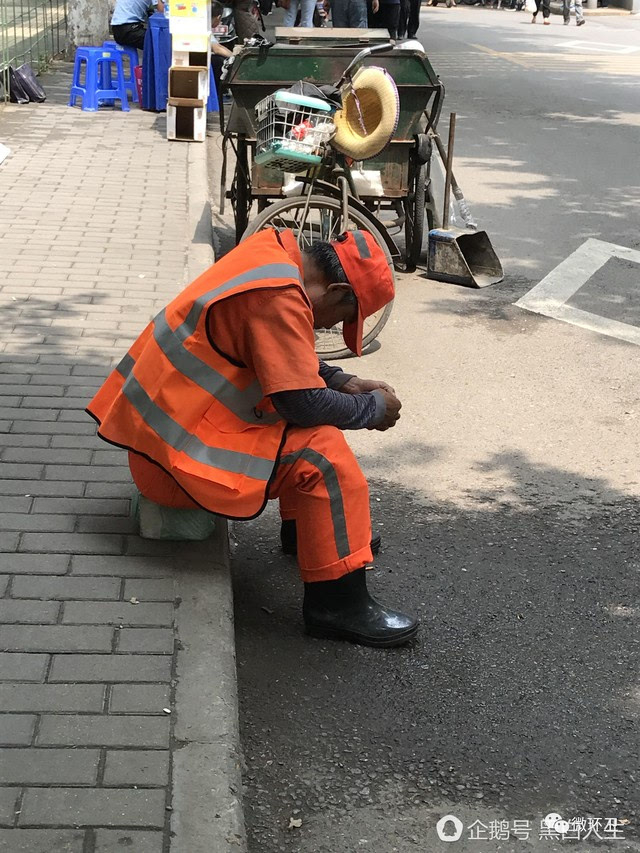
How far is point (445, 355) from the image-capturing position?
244 inches

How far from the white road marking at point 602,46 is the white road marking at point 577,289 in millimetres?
15443

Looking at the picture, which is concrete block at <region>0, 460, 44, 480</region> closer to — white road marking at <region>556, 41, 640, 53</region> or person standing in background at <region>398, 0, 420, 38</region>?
person standing in background at <region>398, 0, 420, 38</region>

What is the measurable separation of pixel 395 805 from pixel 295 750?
1.11 ft

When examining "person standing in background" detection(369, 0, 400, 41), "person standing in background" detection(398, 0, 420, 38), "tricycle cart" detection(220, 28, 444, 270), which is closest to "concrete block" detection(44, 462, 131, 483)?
"tricycle cart" detection(220, 28, 444, 270)

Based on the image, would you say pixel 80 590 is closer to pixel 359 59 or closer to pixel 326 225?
pixel 326 225

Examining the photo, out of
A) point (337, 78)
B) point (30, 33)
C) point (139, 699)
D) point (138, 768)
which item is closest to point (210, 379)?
point (139, 699)

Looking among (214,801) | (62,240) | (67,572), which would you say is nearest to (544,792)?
(214,801)

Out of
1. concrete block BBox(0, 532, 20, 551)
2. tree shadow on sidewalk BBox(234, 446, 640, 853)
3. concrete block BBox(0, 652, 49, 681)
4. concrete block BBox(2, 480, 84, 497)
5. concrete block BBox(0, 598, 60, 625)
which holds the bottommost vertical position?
tree shadow on sidewalk BBox(234, 446, 640, 853)

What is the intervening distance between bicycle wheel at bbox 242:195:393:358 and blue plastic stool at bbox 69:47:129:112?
7131 millimetres

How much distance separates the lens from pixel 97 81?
12773mm

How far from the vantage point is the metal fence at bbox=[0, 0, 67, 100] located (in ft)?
42.6

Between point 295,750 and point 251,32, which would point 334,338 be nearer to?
point 295,750

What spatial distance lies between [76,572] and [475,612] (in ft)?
4.22

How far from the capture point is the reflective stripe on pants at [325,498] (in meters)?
3.32
